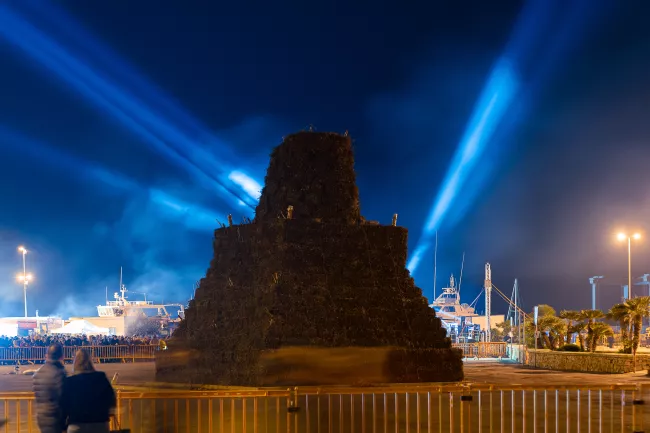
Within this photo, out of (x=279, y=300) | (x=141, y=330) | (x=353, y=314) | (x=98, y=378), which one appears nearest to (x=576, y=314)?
(x=353, y=314)

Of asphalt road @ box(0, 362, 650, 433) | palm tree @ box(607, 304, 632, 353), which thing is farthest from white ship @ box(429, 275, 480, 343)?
asphalt road @ box(0, 362, 650, 433)

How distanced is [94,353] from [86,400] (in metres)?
32.3

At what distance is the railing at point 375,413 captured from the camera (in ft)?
31.0

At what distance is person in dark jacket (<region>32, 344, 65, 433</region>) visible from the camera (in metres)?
7.34

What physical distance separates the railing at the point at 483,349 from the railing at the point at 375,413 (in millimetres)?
24045

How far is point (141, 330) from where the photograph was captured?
282 feet

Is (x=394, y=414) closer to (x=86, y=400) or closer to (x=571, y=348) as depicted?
(x=86, y=400)

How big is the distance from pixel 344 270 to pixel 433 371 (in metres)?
5.11

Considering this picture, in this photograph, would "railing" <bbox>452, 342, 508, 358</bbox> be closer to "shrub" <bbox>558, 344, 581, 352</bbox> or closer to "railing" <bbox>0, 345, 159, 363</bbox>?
"shrub" <bbox>558, 344, 581, 352</bbox>

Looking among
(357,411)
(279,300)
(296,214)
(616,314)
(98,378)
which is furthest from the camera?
(616,314)

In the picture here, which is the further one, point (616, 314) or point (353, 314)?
point (616, 314)

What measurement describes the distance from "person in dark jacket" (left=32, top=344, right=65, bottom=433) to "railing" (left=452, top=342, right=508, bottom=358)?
121 feet

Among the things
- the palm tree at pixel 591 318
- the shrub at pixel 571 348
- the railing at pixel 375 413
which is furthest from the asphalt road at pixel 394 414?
the shrub at pixel 571 348

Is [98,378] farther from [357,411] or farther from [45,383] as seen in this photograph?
[357,411]
